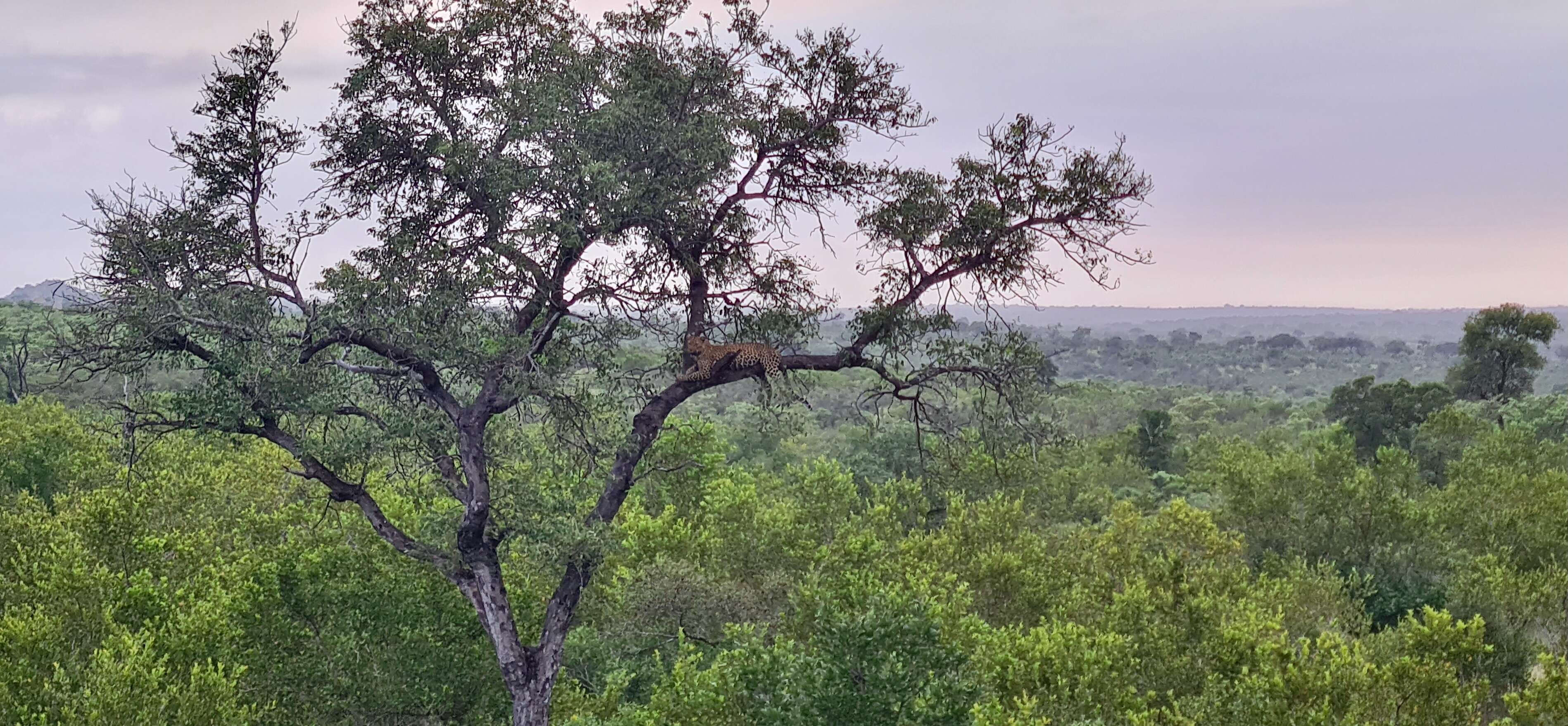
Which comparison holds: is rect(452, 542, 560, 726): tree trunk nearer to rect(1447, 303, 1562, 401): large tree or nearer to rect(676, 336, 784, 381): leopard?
rect(676, 336, 784, 381): leopard

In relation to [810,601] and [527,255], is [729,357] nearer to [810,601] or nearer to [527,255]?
[527,255]

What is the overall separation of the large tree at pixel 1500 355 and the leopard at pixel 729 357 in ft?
190

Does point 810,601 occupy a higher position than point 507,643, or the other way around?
point 507,643

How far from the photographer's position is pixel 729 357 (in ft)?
40.7

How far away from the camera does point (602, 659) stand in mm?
22344

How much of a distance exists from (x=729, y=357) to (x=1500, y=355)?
61.3 metres

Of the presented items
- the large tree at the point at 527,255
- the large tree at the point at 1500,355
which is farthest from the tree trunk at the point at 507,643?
the large tree at the point at 1500,355

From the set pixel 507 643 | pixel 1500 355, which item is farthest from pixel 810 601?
pixel 1500 355

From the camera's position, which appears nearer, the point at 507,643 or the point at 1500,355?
the point at 507,643

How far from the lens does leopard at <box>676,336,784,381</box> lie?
1220 cm

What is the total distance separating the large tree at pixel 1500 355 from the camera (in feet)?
183

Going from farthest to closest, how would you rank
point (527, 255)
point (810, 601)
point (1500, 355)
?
point (1500, 355)
point (810, 601)
point (527, 255)

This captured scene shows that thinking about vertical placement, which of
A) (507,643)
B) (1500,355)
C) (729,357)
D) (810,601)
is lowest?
(810,601)

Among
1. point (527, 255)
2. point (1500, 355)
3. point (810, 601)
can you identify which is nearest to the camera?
point (527, 255)
